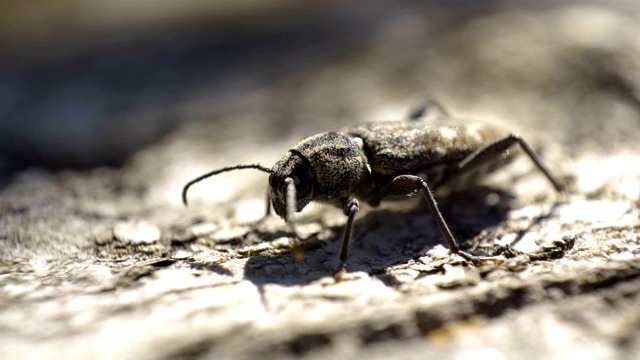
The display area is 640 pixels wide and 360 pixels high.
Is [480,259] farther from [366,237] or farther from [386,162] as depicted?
[386,162]

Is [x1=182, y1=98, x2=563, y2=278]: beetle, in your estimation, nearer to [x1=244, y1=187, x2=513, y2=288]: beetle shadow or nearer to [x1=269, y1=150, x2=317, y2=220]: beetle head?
[x1=269, y1=150, x2=317, y2=220]: beetle head

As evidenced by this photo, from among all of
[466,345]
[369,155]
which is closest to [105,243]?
[369,155]

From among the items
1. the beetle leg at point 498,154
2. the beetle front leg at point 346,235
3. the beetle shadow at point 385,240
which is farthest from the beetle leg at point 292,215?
the beetle leg at point 498,154

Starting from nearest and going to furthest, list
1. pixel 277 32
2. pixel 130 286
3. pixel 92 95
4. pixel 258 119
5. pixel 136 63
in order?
pixel 130 286, pixel 258 119, pixel 92 95, pixel 136 63, pixel 277 32

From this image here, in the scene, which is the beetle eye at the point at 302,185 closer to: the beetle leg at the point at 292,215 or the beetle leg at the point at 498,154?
the beetle leg at the point at 292,215

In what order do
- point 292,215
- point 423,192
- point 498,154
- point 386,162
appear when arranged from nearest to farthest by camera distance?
point 292,215 → point 423,192 → point 386,162 → point 498,154

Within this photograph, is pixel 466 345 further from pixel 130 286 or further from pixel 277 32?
pixel 277 32

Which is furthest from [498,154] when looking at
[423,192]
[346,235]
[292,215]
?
[292,215]
